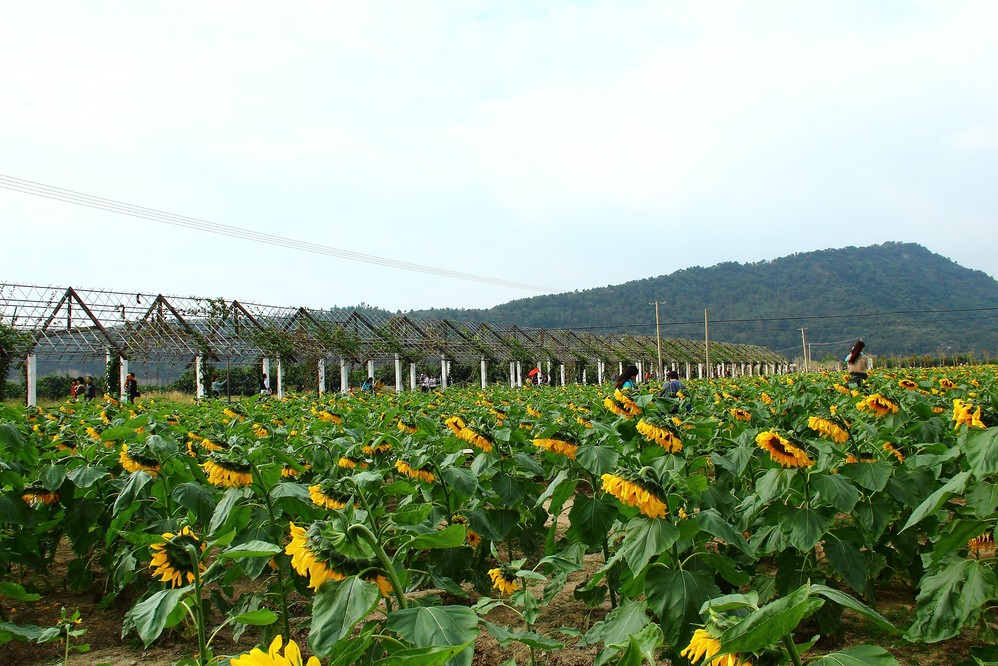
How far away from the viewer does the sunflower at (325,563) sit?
153cm

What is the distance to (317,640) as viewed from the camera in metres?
1.33

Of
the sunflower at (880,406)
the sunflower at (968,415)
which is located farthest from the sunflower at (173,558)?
the sunflower at (880,406)

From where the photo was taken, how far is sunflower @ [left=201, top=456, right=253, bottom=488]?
262cm

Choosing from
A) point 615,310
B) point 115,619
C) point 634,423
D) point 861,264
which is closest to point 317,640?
point 634,423

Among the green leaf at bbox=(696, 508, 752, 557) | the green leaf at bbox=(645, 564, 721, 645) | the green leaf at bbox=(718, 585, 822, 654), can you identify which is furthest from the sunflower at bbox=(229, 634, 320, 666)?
the green leaf at bbox=(696, 508, 752, 557)

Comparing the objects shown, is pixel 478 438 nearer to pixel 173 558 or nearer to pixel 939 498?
pixel 173 558

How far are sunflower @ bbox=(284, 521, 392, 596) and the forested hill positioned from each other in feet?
257

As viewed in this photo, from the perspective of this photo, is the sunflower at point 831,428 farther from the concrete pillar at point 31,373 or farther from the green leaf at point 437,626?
the concrete pillar at point 31,373

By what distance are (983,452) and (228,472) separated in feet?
8.44

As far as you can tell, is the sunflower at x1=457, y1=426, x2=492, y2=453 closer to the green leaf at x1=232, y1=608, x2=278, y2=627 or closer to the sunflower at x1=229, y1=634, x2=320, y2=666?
the green leaf at x1=232, y1=608, x2=278, y2=627

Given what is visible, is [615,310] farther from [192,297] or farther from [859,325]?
[192,297]

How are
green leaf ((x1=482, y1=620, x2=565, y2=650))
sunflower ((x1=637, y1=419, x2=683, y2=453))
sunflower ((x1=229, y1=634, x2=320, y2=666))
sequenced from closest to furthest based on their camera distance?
sunflower ((x1=229, y1=634, x2=320, y2=666)) < green leaf ((x1=482, y1=620, x2=565, y2=650)) < sunflower ((x1=637, y1=419, x2=683, y2=453))

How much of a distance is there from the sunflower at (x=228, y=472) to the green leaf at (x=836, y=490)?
233 cm

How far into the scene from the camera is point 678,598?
2049 mm
